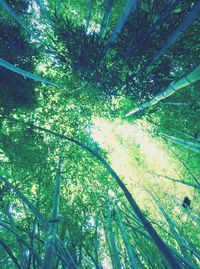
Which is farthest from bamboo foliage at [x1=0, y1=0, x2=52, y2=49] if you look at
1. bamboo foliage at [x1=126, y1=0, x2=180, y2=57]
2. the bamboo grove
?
bamboo foliage at [x1=126, y1=0, x2=180, y2=57]

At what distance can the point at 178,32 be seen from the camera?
376cm

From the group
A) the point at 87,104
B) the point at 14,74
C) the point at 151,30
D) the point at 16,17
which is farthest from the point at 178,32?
the point at 14,74

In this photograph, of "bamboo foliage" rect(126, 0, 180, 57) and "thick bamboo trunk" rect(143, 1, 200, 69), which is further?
"bamboo foliage" rect(126, 0, 180, 57)

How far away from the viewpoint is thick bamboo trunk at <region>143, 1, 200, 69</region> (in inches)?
126

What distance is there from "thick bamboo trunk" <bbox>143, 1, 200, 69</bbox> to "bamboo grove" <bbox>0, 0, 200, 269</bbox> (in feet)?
0.10

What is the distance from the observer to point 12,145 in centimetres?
460

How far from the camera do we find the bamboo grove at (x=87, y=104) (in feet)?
13.4

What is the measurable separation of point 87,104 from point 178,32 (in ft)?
9.00

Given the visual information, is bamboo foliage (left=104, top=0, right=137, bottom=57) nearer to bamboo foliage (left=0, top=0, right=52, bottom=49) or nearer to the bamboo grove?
the bamboo grove

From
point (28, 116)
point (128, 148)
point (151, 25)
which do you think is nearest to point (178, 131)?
point (128, 148)

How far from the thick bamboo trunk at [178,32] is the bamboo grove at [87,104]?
1.2 inches

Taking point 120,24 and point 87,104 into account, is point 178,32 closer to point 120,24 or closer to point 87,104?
point 120,24

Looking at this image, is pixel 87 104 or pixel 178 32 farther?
pixel 87 104

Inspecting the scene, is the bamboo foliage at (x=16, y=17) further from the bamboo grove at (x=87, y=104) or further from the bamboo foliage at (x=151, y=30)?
the bamboo foliage at (x=151, y=30)
